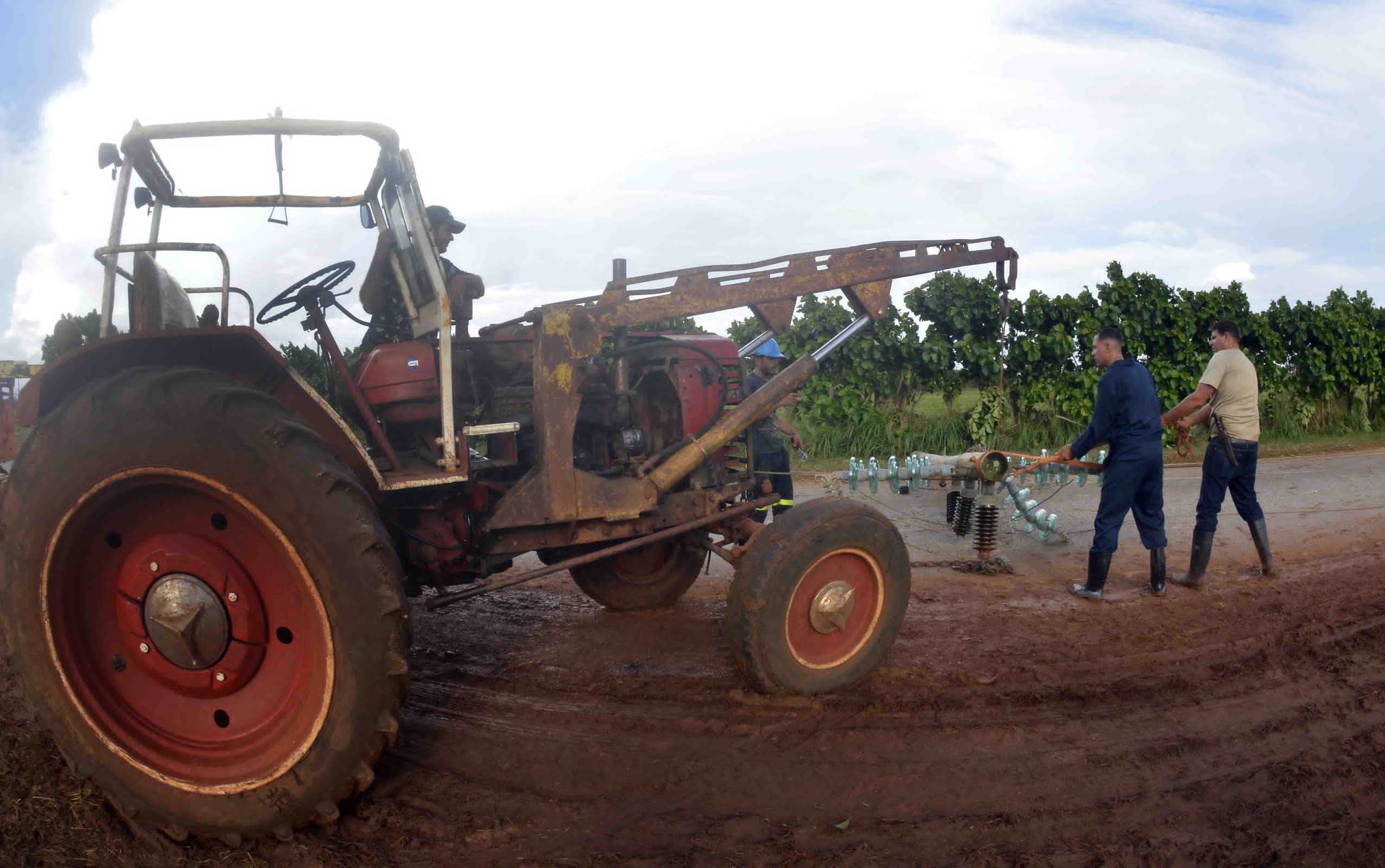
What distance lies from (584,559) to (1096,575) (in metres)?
3.52

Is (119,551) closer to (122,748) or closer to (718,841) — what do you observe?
(122,748)

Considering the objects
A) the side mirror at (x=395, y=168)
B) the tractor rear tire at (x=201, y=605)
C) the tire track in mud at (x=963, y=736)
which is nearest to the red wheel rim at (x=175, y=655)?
the tractor rear tire at (x=201, y=605)

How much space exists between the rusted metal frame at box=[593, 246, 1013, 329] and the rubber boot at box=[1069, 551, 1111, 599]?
2167mm

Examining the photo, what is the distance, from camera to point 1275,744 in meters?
3.63

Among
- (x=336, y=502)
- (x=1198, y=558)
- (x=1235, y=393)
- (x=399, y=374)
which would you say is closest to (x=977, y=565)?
(x=1198, y=558)

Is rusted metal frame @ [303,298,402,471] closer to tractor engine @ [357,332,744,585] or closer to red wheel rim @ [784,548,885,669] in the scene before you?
tractor engine @ [357,332,744,585]

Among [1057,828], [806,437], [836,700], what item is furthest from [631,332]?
[806,437]

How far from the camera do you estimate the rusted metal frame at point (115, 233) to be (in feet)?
11.3

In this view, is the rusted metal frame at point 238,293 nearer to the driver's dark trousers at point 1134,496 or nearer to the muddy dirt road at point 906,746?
the muddy dirt road at point 906,746

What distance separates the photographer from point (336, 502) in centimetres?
279

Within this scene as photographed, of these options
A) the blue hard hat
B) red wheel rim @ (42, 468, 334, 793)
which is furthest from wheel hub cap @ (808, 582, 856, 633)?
the blue hard hat

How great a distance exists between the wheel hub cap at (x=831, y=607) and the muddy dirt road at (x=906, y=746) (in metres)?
0.33

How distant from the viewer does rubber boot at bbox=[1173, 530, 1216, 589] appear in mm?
6086

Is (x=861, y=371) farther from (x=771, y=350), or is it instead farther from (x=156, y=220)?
(x=156, y=220)
